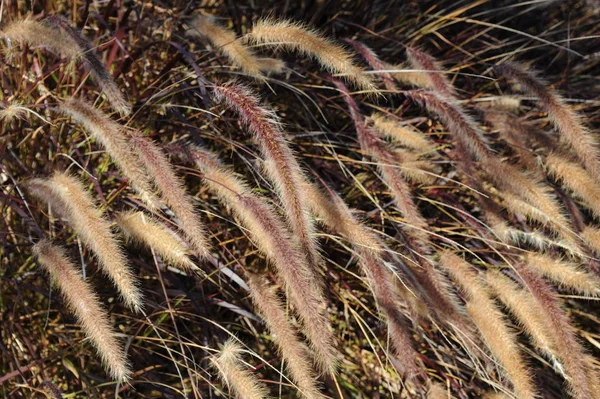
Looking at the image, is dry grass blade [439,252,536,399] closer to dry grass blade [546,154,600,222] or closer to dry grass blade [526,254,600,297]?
dry grass blade [526,254,600,297]

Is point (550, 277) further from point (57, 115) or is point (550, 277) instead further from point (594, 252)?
point (57, 115)

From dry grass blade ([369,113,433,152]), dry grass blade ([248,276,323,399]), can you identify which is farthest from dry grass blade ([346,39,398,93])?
dry grass blade ([248,276,323,399])

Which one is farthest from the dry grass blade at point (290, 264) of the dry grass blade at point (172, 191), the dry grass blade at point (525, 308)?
the dry grass blade at point (525, 308)

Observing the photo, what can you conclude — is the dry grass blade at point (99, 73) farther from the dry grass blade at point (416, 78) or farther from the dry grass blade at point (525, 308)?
the dry grass blade at point (525, 308)

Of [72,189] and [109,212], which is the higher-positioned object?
[72,189]

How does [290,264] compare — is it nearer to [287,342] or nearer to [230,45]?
[287,342]

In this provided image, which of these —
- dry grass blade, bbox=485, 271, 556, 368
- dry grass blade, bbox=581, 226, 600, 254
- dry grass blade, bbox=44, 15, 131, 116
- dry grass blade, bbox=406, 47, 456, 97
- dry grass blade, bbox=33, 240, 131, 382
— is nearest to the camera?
dry grass blade, bbox=33, 240, 131, 382

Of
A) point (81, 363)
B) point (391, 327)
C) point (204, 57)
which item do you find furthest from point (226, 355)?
point (204, 57)
